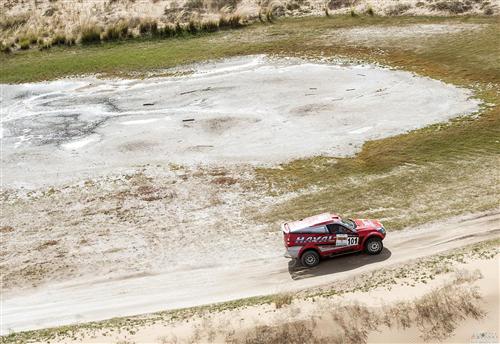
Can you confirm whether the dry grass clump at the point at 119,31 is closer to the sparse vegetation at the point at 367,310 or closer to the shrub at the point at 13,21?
the shrub at the point at 13,21

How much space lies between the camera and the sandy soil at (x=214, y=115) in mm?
33719

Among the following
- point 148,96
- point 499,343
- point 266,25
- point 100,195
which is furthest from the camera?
point 266,25

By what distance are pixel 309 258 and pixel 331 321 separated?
14.6 ft

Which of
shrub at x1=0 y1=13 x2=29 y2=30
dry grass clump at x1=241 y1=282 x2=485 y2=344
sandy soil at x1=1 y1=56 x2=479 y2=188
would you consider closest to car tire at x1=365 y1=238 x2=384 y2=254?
dry grass clump at x1=241 y1=282 x2=485 y2=344

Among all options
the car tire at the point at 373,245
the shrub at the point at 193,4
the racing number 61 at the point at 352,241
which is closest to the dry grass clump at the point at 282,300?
the racing number 61 at the point at 352,241

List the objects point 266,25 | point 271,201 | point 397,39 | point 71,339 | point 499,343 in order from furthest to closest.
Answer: point 266,25 → point 397,39 → point 271,201 → point 71,339 → point 499,343

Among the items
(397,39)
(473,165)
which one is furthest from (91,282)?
(397,39)

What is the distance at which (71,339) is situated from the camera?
20047mm

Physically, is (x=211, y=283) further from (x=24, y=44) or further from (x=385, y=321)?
(x=24, y=44)

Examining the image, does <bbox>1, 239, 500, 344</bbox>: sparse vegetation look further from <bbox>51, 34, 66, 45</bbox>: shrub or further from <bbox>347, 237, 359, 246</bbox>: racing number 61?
<bbox>51, 34, 66, 45</bbox>: shrub

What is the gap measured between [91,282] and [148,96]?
19570 millimetres

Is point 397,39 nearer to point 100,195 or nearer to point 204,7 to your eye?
point 204,7

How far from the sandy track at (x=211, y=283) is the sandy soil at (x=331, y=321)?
2.09 m

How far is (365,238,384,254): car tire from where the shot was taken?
76.7ft
